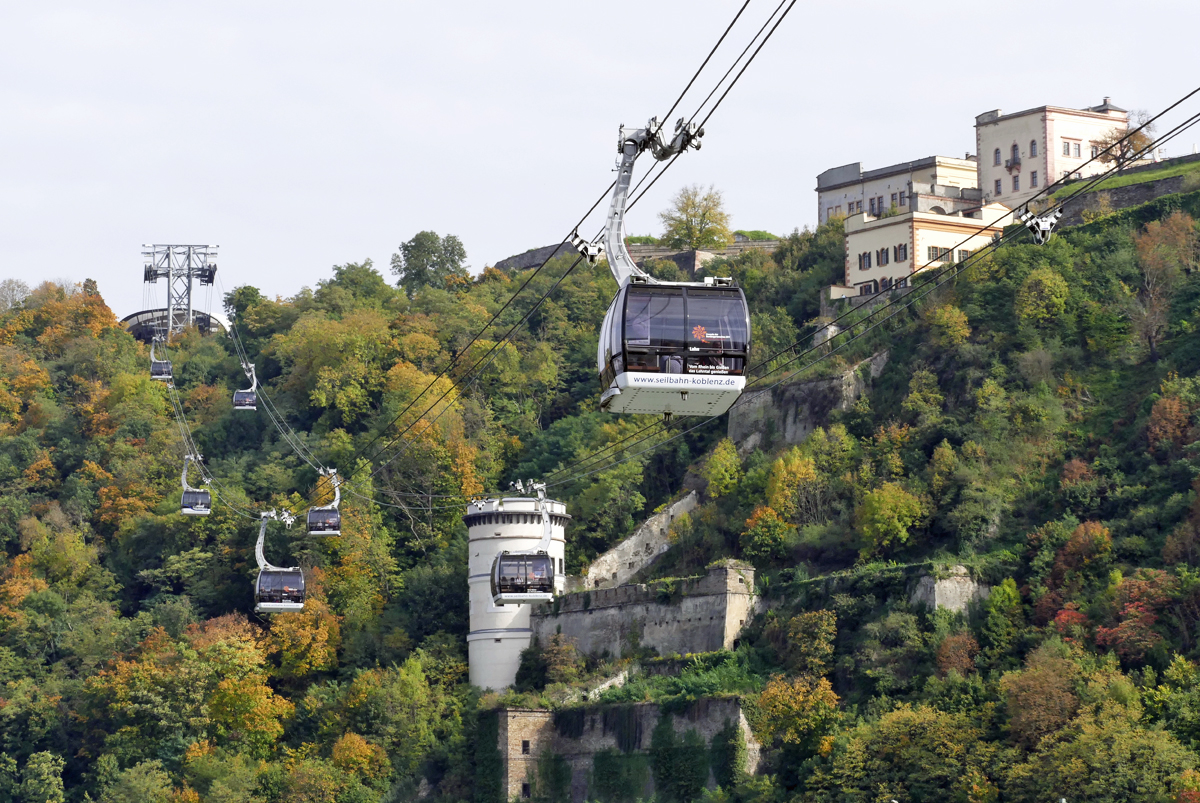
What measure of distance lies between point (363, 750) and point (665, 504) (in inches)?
620

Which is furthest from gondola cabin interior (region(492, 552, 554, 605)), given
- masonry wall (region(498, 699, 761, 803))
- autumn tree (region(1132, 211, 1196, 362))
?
autumn tree (region(1132, 211, 1196, 362))

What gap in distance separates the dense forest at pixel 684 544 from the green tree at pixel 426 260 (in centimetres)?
1297

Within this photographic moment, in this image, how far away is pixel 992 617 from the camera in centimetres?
6359

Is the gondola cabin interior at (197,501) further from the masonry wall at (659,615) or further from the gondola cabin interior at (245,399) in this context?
the gondola cabin interior at (245,399)

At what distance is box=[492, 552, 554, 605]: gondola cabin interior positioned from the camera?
59.8 m

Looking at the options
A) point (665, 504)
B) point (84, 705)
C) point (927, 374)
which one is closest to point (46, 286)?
point (84, 705)

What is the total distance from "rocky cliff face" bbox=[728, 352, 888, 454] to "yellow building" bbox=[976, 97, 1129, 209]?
18292mm

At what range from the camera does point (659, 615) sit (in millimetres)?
74250

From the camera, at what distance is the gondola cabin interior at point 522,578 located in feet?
196

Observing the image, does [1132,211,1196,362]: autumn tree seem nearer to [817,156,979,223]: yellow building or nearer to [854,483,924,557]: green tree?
[854,483,924,557]: green tree

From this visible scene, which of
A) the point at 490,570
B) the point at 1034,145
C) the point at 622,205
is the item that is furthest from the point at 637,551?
the point at 622,205

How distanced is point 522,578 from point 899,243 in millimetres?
37237

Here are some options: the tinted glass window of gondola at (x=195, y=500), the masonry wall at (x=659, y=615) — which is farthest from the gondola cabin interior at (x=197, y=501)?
the masonry wall at (x=659, y=615)

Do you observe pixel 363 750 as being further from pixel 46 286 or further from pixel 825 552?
pixel 46 286
